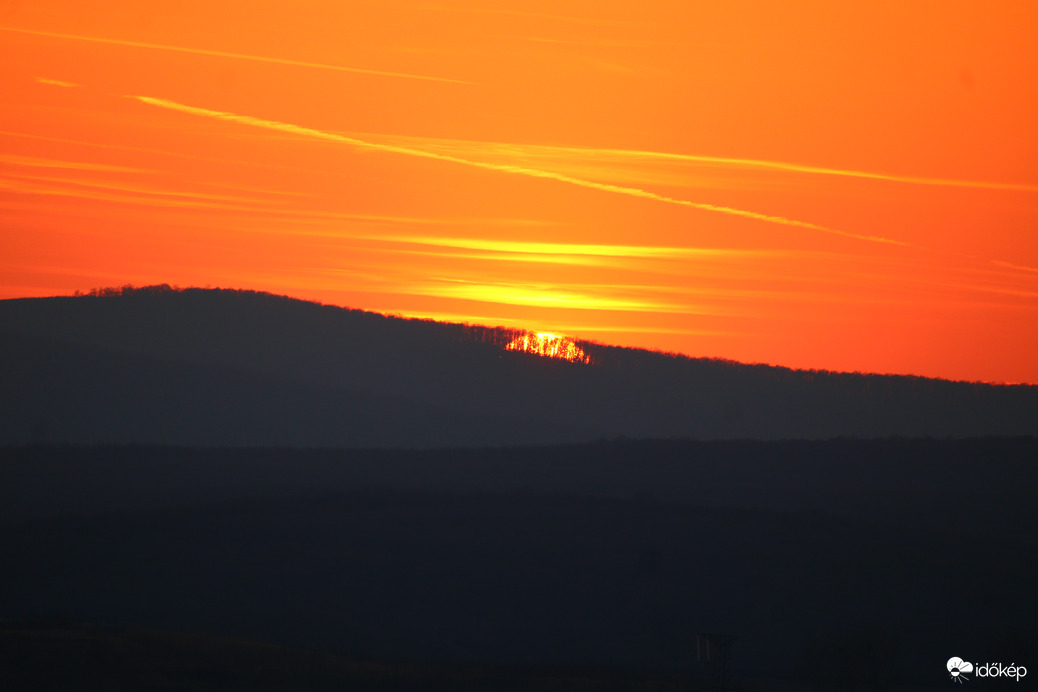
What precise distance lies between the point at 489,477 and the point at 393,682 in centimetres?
3716

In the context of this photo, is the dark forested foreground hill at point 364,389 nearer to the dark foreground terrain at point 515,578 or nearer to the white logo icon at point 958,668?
the dark foreground terrain at point 515,578

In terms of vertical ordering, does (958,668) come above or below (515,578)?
below

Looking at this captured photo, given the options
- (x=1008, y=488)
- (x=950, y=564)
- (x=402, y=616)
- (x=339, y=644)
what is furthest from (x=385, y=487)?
(x=1008, y=488)

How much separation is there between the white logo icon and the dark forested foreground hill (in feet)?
256

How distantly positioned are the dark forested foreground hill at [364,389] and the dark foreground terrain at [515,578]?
57.2 meters

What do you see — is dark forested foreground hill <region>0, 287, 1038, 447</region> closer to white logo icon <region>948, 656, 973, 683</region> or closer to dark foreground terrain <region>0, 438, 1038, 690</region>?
dark foreground terrain <region>0, 438, 1038, 690</region>

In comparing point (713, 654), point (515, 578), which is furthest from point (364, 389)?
point (713, 654)

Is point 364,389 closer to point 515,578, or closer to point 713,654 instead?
point 515,578

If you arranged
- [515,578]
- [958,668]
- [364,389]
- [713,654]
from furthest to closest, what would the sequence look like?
[364,389] → [515,578] → [713,654] → [958,668]

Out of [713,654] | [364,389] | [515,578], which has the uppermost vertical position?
[364,389]

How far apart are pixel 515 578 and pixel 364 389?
3785 inches

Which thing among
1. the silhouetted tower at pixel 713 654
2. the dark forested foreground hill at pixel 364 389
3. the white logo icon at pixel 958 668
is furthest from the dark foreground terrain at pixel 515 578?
the dark forested foreground hill at pixel 364 389

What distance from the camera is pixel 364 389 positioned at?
139125mm

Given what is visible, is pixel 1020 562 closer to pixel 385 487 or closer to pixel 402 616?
pixel 402 616
